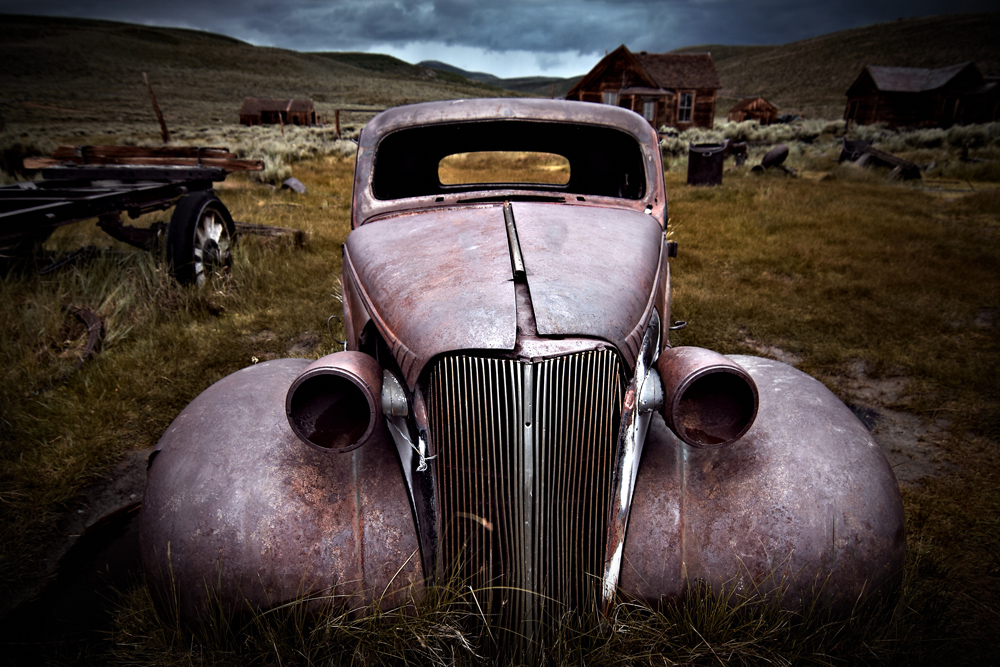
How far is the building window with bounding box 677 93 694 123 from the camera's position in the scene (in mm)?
27645

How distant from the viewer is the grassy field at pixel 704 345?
146 cm

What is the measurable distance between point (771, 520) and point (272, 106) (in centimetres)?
4472

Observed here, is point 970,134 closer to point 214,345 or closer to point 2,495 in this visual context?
point 214,345

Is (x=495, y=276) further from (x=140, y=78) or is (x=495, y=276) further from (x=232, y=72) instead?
(x=232, y=72)

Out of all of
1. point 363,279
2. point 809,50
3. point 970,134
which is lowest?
point 363,279

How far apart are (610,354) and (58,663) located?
6.67ft

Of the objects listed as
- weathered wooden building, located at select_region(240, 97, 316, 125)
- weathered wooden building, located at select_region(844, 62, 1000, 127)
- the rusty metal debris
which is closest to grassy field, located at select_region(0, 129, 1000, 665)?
the rusty metal debris

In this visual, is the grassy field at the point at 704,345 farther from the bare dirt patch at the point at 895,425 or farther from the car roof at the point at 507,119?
the car roof at the point at 507,119

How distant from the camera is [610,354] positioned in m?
1.38

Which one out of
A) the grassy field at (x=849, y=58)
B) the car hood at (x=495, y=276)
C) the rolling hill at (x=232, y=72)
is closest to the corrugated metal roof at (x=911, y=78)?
the grassy field at (x=849, y=58)

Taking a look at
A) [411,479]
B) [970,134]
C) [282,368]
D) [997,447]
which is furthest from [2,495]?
[970,134]

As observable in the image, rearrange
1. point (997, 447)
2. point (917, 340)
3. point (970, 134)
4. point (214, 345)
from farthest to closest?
point (970, 134)
point (917, 340)
point (214, 345)
point (997, 447)

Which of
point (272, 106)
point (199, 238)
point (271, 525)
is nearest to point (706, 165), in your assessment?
point (199, 238)

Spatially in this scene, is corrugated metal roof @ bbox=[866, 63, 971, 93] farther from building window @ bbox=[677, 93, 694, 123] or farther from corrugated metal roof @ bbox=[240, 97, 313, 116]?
corrugated metal roof @ bbox=[240, 97, 313, 116]
